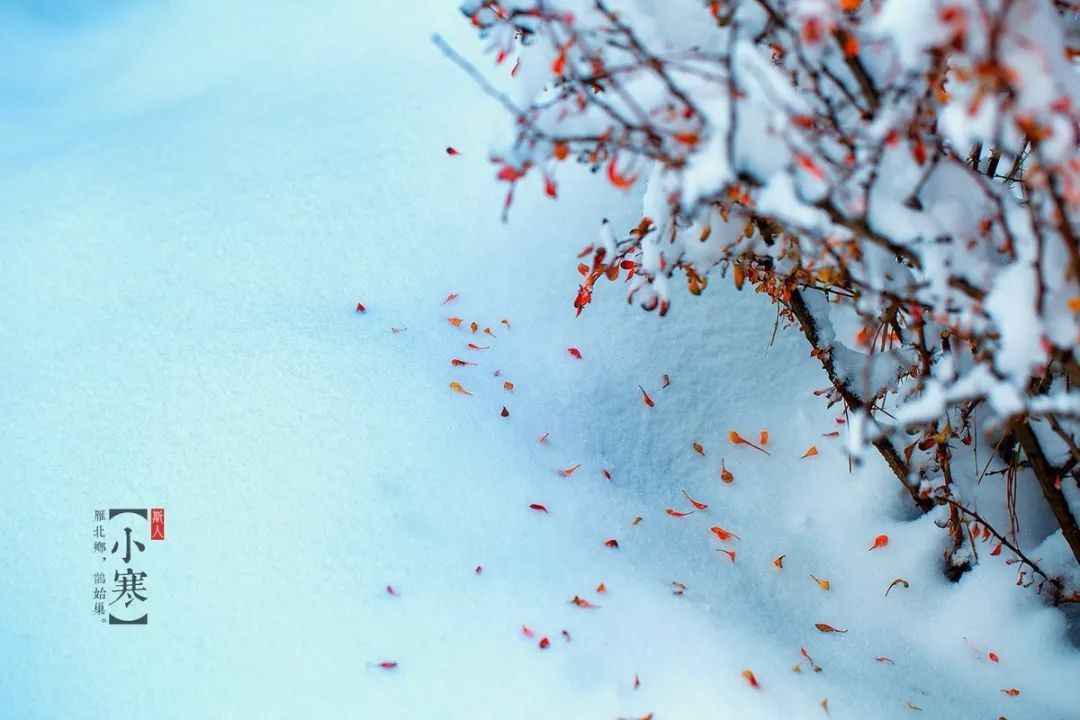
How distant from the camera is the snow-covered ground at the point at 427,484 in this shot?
1.93m

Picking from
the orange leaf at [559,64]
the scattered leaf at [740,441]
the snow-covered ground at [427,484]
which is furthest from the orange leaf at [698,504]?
the orange leaf at [559,64]

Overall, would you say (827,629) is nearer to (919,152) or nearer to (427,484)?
(427,484)

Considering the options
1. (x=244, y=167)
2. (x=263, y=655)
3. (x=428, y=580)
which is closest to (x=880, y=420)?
(x=428, y=580)

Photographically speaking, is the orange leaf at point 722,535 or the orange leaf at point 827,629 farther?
the orange leaf at point 722,535

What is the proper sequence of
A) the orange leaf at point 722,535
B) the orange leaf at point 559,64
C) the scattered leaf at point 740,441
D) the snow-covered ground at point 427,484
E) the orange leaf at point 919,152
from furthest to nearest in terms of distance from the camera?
the scattered leaf at point 740,441
the orange leaf at point 722,535
the snow-covered ground at point 427,484
the orange leaf at point 559,64
the orange leaf at point 919,152

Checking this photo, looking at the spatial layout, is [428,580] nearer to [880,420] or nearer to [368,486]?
[368,486]

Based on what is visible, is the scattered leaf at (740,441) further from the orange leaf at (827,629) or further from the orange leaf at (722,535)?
the orange leaf at (827,629)

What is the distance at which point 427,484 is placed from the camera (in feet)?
7.27

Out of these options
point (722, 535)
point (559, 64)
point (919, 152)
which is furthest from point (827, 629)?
point (559, 64)

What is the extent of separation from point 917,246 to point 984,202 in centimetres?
16

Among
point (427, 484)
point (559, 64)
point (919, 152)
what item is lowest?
point (427, 484)

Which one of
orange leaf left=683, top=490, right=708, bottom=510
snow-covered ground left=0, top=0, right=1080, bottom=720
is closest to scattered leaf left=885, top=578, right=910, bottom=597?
snow-covered ground left=0, top=0, right=1080, bottom=720

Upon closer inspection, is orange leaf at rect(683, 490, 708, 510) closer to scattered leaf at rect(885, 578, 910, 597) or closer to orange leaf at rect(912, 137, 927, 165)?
scattered leaf at rect(885, 578, 910, 597)

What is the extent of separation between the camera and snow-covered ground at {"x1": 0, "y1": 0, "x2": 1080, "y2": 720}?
1.93 m
